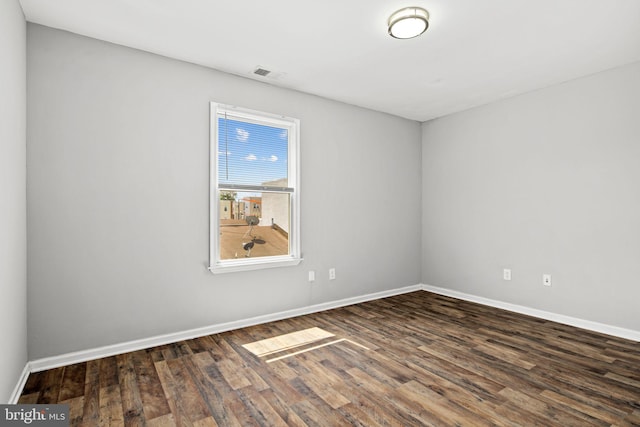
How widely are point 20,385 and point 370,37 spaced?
3.48m

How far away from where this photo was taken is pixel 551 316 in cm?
364

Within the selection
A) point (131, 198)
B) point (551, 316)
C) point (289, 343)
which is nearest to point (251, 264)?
point (289, 343)

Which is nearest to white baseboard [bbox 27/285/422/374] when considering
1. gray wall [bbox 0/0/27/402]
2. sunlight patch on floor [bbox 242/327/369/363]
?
gray wall [bbox 0/0/27/402]

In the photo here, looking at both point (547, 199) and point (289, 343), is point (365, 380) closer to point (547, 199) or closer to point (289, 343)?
point (289, 343)

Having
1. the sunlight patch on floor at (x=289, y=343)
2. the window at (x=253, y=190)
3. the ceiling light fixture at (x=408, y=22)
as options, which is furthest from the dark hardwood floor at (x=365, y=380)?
the ceiling light fixture at (x=408, y=22)

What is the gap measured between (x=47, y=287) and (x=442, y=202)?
451 centimetres

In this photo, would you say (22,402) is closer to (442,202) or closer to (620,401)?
(620,401)

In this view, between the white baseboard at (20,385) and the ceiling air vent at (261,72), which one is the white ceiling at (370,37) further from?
the white baseboard at (20,385)

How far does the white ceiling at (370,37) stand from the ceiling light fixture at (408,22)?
56mm

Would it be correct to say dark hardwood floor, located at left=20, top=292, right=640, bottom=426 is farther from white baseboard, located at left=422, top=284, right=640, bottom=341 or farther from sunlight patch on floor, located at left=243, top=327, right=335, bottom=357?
white baseboard, located at left=422, top=284, right=640, bottom=341

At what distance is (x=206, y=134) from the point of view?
3188mm

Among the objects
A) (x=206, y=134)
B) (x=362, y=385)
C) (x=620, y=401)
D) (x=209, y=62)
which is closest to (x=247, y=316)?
(x=362, y=385)

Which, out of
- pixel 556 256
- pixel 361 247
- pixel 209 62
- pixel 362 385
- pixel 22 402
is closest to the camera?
pixel 22 402

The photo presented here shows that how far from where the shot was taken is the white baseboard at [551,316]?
3144 mm
